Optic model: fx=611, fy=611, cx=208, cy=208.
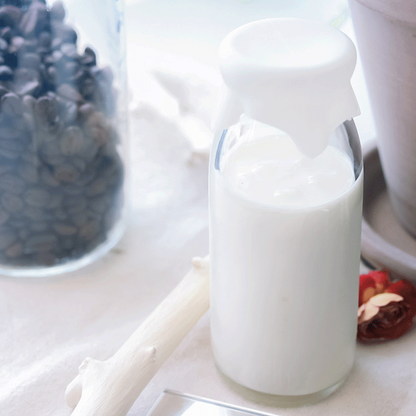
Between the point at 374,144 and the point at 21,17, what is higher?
the point at 21,17

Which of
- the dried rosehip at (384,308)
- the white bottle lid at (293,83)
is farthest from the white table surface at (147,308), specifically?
the white bottle lid at (293,83)

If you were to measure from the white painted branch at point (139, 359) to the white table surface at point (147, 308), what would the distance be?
28mm

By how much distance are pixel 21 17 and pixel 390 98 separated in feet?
0.87

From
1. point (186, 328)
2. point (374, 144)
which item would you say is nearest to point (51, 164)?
point (186, 328)

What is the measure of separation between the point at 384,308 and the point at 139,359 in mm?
171

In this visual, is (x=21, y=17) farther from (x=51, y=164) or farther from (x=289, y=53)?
(x=289, y=53)

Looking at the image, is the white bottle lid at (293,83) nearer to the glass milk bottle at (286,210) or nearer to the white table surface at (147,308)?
the glass milk bottle at (286,210)

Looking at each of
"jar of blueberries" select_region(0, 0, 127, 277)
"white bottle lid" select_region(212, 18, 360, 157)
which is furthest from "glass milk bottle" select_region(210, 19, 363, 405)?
"jar of blueberries" select_region(0, 0, 127, 277)

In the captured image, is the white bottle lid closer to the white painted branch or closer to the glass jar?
the glass jar

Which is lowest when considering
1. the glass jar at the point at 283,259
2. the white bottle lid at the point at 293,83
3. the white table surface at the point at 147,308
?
the white table surface at the point at 147,308

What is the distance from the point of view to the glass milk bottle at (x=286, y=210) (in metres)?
0.29

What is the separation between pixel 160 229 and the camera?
551 millimetres

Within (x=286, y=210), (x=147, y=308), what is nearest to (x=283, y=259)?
(x=286, y=210)

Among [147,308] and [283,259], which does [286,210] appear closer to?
[283,259]
